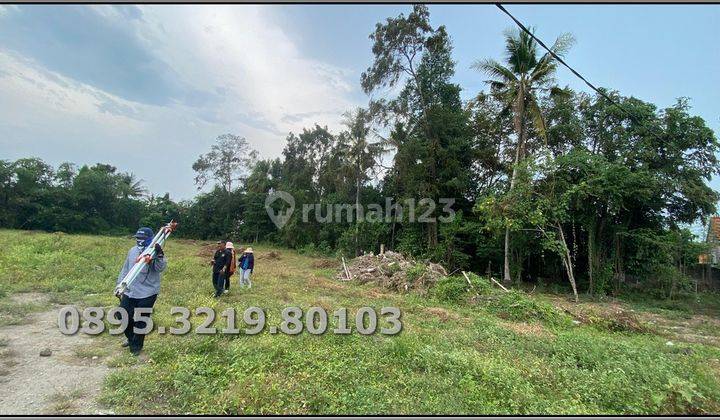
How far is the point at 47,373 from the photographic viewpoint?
404 cm

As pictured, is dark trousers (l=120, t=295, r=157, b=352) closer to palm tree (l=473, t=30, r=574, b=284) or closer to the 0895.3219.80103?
the 0895.3219.80103

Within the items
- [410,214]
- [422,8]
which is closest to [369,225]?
[410,214]

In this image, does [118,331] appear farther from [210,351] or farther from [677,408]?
[677,408]

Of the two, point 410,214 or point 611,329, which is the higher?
point 410,214

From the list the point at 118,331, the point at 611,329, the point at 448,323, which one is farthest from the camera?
the point at 611,329

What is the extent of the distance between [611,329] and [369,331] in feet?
18.7

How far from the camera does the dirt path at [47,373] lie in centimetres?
331

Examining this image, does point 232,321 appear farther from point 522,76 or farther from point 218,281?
point 522,76

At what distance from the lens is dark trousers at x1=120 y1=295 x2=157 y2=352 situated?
461 cm

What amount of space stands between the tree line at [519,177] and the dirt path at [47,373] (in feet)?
28.5

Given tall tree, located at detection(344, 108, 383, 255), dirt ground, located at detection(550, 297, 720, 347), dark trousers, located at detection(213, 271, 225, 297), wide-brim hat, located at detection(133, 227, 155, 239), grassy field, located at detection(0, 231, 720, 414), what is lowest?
dirt ground, located at detection(550, 297, 720, 347)

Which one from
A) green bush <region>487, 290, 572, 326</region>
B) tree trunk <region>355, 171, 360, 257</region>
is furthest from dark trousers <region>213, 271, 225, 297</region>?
tree trunk <region>355, 171, 360, 257</region>

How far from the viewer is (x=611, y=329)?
795 cm

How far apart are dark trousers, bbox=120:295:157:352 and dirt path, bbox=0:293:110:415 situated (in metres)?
0.35
